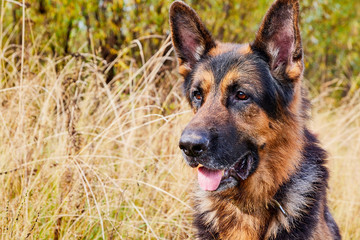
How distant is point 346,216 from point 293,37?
257 cm

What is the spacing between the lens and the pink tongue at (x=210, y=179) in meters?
2.99

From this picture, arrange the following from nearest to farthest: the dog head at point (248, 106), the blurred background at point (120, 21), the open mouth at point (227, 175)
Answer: the dog head at point (248, 106)
the open mouth at point (227, 175)
the blurred background at point (120, 21)

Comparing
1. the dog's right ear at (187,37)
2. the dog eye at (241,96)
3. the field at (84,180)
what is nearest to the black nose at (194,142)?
the dog eye at (241,96)

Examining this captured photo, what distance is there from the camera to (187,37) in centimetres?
350

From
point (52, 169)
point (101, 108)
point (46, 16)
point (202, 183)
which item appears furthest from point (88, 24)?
point (202, 183)

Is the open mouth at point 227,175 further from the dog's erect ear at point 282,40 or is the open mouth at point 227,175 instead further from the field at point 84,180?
the dog's erect ear at point 282,40

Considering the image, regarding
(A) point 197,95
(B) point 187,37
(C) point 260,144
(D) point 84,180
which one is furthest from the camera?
(D) point 84,180

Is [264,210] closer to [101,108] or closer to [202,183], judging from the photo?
[202,183]

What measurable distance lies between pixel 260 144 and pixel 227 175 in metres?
0.33

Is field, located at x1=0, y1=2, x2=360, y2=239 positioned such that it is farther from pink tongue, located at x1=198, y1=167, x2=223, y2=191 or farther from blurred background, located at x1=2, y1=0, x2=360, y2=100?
blurred background, located at x1=2, y1=0, x2=360, y2=100

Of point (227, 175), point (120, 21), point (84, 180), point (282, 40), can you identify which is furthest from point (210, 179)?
point (120, 21)

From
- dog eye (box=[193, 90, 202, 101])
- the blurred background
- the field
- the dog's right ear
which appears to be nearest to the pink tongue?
the field

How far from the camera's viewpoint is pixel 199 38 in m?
3.49

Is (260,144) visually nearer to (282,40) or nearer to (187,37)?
(282,40)
